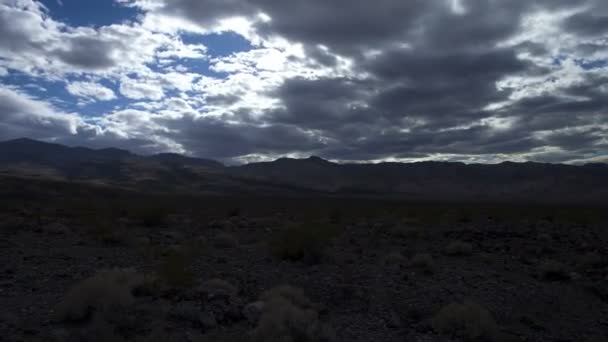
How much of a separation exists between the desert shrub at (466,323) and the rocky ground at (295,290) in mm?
23

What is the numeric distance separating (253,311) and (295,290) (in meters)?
1.51

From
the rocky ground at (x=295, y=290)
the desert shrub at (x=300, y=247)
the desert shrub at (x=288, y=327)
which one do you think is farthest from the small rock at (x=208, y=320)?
the desert shrub at (x=300, y=247)

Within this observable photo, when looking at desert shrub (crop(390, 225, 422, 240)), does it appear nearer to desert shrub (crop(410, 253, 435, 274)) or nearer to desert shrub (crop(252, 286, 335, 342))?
desert shrub (crop(410, 253, 435, 274))

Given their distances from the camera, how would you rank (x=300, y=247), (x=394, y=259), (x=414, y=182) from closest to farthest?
(x=300, y=247) → (x=394, y=259) → (x=414, y=182)

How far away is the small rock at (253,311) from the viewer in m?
9.55

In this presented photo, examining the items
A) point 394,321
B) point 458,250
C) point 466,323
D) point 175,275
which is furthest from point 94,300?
point 458,250

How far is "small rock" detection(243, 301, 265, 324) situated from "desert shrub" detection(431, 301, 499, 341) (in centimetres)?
368

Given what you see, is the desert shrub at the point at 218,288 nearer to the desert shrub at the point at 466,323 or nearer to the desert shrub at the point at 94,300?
the desert shrub at the point at 94,300

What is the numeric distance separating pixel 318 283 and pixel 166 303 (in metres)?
4.48

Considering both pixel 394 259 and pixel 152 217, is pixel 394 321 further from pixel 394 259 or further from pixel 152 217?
pixel 152 217

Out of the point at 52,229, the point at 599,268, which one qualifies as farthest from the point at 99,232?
the point at 599,268

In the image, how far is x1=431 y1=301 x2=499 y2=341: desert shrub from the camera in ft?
30.2

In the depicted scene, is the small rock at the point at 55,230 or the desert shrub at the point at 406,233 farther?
the desert shrub at the point at 406,233

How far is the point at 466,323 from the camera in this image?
938 cm
